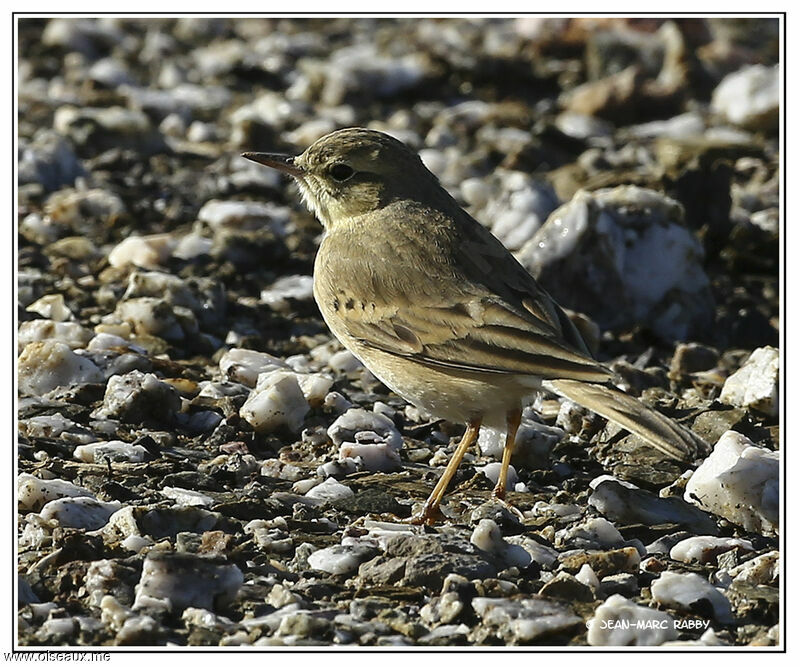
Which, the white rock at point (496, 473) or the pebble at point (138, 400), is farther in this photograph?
the pebble at point (138, 400)

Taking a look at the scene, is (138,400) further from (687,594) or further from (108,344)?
(687,594)

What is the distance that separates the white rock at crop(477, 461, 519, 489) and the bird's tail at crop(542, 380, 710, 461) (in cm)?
82

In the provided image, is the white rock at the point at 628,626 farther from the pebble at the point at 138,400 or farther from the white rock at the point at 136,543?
the pebble at the point at 138,400

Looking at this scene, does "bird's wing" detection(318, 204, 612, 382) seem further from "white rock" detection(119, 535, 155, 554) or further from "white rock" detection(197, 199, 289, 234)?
"white rock" detection(197, 199, 289, 234)

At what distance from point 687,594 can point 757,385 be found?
7.80 feet

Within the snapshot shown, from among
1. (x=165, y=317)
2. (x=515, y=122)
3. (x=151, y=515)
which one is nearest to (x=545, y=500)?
(x=151, y=515)

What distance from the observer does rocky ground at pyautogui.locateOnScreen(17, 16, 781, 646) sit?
496 centimetres

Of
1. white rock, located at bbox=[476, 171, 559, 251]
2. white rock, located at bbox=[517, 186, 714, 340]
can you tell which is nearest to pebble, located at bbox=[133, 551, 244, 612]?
white rock, located at bbox=[517, 186, 714, 340]

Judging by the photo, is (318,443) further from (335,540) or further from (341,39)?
(341,39)

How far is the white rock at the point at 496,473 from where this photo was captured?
6363 millimetres

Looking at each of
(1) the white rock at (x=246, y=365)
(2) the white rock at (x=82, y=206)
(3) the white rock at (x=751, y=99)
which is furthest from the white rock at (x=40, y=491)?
(3) the white rock at (x=751, y=99)

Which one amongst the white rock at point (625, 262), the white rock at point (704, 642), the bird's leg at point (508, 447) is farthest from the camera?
the white rock at point (625, 262)

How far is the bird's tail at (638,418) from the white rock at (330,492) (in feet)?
3.70

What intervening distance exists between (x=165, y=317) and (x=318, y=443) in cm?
172
